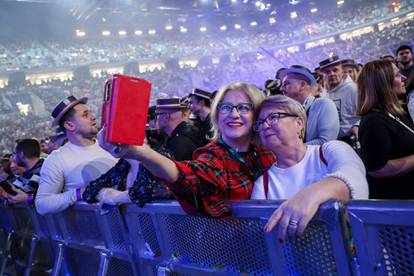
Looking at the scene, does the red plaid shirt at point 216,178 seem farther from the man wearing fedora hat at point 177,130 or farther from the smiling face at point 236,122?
the man wearing fedora hat at point 177,130

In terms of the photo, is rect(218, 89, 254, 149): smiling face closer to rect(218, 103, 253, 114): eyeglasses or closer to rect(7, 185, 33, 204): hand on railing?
rect(218, 103, 253, 114): eyeglasses

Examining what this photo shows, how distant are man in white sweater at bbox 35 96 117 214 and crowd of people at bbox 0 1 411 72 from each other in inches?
1352

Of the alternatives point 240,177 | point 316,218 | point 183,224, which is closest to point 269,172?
point 240,177

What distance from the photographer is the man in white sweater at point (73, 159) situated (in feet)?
11.1

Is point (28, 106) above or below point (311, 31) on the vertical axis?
below

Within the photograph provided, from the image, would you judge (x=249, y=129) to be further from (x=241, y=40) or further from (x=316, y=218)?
(x=241, y=40)

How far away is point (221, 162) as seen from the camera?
190 cm

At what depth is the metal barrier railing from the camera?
1.08 m

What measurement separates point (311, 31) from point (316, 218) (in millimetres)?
45976

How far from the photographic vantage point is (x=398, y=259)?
1.07 metres

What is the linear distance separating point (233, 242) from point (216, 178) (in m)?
0.32

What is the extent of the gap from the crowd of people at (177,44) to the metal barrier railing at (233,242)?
116 feet

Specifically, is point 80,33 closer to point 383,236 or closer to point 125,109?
point 125,109

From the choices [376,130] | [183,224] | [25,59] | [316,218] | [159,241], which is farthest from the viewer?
[25,59]
